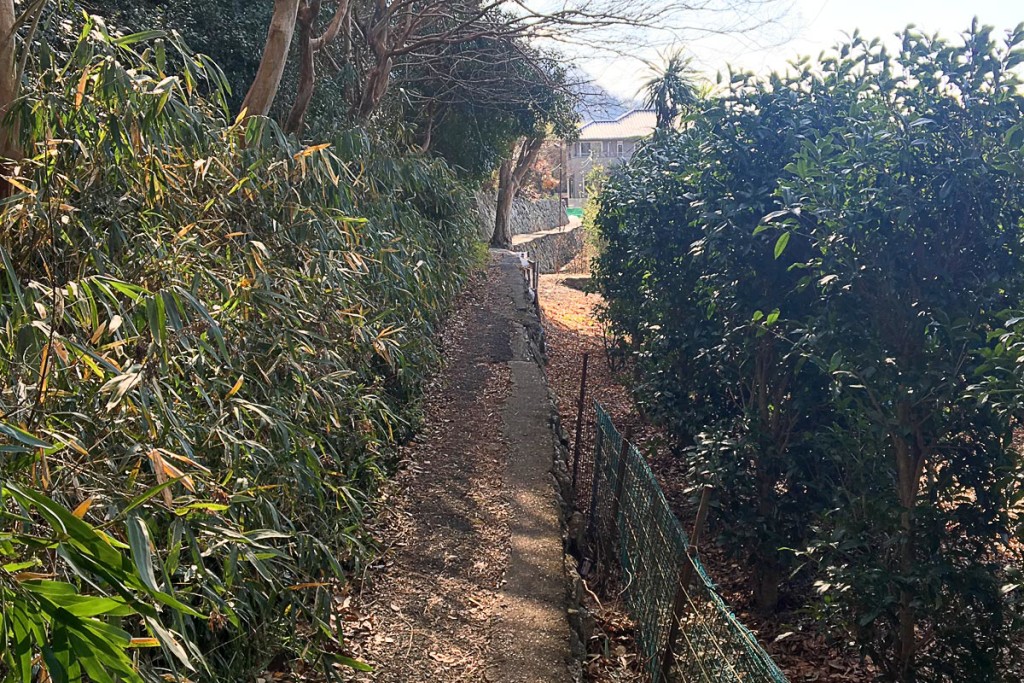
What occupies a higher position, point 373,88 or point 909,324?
point 373,88

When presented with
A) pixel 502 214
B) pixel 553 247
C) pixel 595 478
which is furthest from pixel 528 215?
pixel 595 478

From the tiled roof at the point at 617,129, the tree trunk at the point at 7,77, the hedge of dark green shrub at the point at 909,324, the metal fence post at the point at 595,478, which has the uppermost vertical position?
the tiled roof at the point at 617,129

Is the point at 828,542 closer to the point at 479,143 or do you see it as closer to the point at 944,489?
the point at 944,489

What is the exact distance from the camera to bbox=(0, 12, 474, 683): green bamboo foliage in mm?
1339

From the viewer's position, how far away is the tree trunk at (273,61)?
458 cm

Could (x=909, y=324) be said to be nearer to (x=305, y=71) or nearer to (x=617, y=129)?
(x=305, y=71)

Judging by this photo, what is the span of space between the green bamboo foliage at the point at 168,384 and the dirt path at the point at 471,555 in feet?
0.94

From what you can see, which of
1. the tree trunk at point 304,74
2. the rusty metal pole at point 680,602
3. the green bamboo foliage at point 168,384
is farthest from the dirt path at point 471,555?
the tree trunk at point 304,74

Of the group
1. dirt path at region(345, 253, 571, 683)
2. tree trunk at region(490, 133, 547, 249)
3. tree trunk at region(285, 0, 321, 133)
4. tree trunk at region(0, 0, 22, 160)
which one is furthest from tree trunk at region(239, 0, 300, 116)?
tree trunk at region(490, 133, 547, 249)

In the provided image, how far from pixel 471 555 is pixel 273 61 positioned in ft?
9.68

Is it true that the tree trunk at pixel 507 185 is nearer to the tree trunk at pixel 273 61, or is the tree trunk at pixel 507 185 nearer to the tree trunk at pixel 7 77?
the tree trunk at pixel 273 61

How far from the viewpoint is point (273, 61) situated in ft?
15.1

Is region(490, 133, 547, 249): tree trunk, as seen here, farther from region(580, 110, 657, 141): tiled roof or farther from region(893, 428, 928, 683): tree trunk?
region(580, 110, 657, 141): tiled roof

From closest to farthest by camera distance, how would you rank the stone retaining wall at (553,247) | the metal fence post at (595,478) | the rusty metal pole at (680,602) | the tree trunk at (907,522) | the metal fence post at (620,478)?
the rusty metal pole at (680,602), the tree trunk at (907,522), the metal fence post at (620,478), the metal fence post at (595,478), the stone retaining wall at (553,247)
